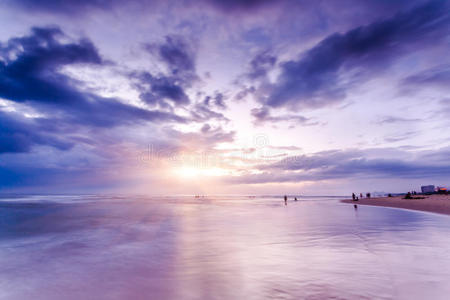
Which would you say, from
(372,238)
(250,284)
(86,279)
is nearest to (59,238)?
(86,279)

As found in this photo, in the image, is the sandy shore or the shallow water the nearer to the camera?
the shallow water

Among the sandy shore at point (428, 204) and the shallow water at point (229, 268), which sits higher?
the sandy shore at point (428, 204)

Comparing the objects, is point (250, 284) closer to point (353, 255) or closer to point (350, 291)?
point (350, 291)

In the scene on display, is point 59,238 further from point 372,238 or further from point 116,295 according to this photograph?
point 372,238

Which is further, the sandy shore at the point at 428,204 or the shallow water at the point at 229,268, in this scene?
the sandy shore at the point at 428,204

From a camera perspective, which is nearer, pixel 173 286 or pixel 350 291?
pixel 350 291

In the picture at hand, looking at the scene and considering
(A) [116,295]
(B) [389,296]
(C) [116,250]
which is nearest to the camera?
(B) [389,296]

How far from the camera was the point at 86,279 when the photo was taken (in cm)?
824

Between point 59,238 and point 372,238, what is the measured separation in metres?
20.5

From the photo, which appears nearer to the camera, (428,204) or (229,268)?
(229,268)

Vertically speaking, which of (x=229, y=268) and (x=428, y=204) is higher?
(x=428, y=204)

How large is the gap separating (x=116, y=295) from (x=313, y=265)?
7174mm

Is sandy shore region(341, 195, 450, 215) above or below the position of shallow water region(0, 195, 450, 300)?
above

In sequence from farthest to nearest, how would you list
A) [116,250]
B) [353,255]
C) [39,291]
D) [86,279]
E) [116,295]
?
[116,250], [353,255], [86,279], [39,291], [116,295]
